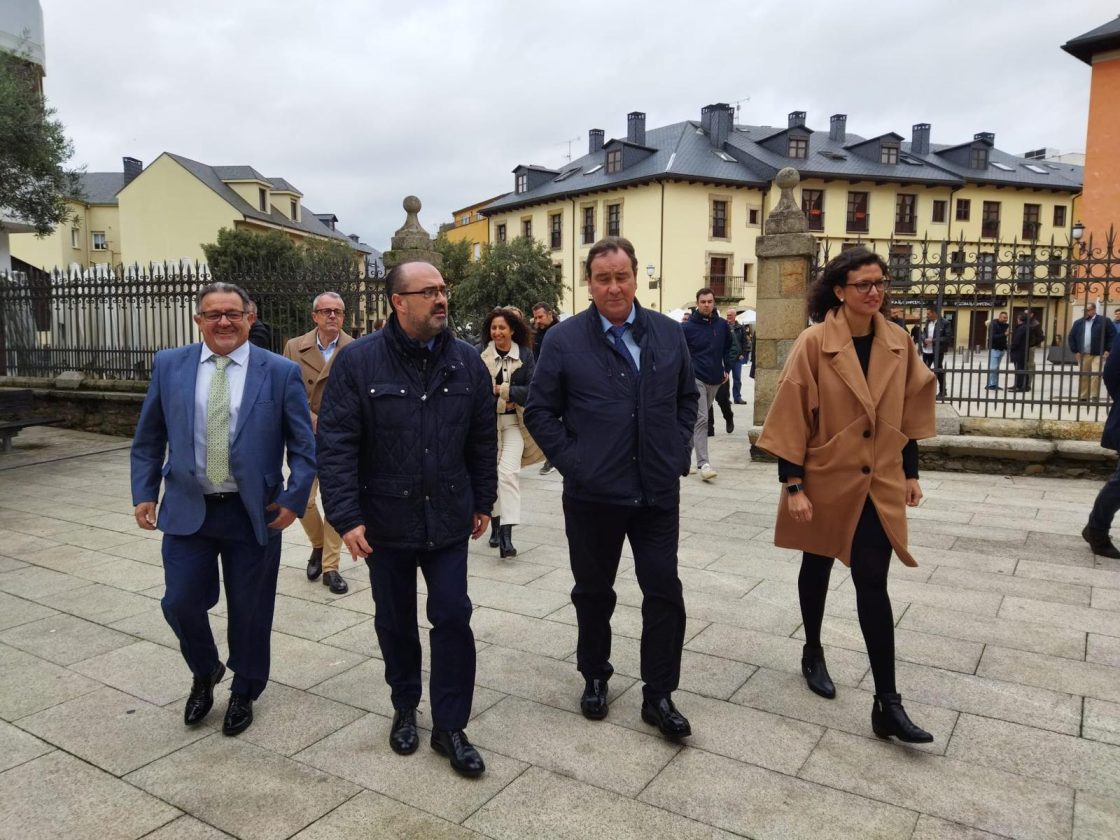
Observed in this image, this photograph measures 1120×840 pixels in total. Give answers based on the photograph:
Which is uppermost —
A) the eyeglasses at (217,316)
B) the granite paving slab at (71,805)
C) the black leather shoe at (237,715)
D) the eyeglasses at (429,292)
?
the eyeglasses at (429,292)

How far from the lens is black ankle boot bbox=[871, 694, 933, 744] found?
3082mm

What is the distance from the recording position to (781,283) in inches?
375

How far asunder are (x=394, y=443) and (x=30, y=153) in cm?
1224

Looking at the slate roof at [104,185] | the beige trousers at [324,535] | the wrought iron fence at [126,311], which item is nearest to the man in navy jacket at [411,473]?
the beige trousers at [324,535]

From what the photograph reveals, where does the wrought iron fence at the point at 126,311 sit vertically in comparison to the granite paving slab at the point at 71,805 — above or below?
above

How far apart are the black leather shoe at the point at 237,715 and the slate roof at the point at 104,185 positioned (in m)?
56.1

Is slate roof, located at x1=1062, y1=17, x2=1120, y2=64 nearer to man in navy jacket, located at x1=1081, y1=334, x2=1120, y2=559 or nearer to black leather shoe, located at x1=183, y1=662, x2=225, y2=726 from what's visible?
man in navy jacket, located at x1=1081, y1=334, x2=1120, y2=559

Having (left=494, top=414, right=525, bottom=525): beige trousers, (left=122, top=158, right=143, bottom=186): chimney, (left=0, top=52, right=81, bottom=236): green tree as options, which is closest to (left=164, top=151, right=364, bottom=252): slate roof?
(left=122, top=158, right=143, bottom=186): chimney

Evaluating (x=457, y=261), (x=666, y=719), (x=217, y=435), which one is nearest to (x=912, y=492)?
(x=666, y=719)

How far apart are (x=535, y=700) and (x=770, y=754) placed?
103 centimetres

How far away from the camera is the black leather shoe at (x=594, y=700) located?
3393mm

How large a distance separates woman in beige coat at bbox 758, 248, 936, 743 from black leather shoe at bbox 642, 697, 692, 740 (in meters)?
0.76

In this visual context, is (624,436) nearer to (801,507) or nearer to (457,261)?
(801,507)

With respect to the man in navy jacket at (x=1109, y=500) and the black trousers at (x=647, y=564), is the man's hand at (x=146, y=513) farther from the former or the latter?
the man in navy jacket at (x=1109, y=500)
